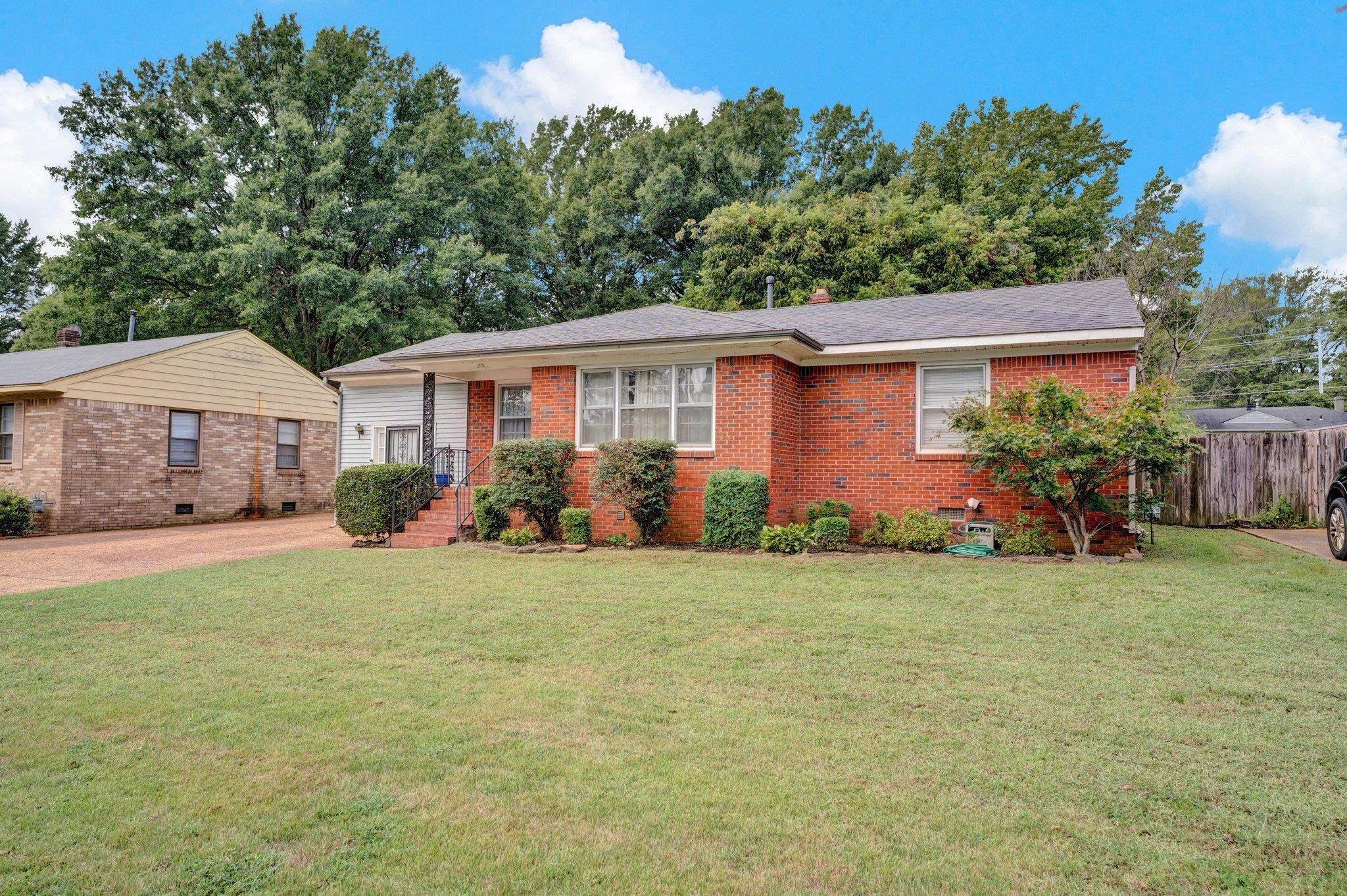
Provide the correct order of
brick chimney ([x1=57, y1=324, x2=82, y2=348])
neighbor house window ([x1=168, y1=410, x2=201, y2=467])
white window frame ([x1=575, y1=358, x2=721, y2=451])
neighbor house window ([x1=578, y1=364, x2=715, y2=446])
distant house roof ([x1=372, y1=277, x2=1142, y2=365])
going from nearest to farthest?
distant house roof ([x1=372, y1=277, x2=1142, y2=365])
white window frame ([x1=575, y1=358, x2=721, y2=451])
neighbor house window ([x1=578, y1=364, x2=715, y2=446])
neighbor house window ([x1=168, y1=410, x2=201, y2=467])
brick chimney ([x1=57, y1=324, x2=82, y2=348])

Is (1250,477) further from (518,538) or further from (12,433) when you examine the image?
(12,433)

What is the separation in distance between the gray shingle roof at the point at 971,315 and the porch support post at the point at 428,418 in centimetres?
668

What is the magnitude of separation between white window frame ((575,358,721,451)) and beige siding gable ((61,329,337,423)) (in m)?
11.7

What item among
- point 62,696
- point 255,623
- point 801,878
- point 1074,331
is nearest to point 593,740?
point 801,878

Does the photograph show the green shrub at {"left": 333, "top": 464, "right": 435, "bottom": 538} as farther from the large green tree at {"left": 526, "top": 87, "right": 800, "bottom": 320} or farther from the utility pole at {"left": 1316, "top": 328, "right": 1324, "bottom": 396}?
the utility pole at {"left": 1316, "top": 328, "right": 1324, "bottom": 396}

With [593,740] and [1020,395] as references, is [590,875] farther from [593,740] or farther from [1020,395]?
[1020,395]

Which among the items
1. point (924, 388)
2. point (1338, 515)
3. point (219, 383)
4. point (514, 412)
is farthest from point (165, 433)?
point (1338, 515)

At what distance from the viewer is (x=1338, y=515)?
9.04 m

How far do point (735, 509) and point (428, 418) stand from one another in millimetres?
7730

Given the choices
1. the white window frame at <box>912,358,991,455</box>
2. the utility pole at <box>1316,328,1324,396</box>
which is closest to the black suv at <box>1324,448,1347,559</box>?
the white window frame at <box>912,358,991,455</box>

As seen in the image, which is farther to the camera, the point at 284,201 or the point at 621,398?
the point at 284,201

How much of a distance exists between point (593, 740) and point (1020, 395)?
789 centimetres

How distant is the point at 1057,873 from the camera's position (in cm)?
248

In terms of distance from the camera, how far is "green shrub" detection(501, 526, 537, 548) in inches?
448
